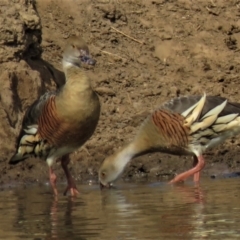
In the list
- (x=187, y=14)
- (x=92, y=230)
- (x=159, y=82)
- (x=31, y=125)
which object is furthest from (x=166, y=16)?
(x=92, y=230)

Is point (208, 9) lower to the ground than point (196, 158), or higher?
higher

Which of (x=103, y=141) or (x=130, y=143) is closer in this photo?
(x=130, y=143)

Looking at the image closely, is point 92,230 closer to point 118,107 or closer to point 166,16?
point 118,107

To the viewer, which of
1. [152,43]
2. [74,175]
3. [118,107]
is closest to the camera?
[74,175]

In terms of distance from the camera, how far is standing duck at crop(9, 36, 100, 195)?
13.1m

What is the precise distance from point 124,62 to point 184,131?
395 cm

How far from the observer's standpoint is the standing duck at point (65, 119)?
1312 cm

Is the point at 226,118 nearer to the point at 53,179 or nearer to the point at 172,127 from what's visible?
the point at 172,127

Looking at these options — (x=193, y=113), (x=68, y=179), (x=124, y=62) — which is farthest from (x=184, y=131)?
(x=124, y=62)

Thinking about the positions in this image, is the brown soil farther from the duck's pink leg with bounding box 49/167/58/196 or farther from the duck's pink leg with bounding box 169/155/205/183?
the duck's pink leg with bounding box 169/155/205/183

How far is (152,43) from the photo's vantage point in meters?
18.6

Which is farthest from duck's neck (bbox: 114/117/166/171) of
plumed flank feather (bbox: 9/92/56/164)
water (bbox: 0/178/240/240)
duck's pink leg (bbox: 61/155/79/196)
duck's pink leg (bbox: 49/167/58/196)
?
plumed flank feather (bbox: 9/92/56/164)

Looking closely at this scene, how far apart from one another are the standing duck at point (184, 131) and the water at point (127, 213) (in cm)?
33

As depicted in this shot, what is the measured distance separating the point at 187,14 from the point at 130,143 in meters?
5.39
